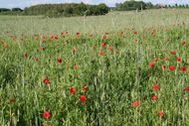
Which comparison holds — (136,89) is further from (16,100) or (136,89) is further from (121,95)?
(16,100)

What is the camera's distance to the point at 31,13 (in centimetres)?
3838

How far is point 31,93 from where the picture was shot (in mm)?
3830

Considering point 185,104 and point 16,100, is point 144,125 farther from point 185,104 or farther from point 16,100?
point 16,100

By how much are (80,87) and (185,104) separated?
107cm

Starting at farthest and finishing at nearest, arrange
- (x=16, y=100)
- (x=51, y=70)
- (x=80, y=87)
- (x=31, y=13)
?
(x=31, y=13) → (x=51, y=70) → (x=80, y=87) → (x=16, y=100)

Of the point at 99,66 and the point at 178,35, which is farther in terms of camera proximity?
the point at 178,35

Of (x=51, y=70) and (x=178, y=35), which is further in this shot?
(x=178, y=35)

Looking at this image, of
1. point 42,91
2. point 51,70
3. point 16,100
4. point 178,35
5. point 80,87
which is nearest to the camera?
point 16,100

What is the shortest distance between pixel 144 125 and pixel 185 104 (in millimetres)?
662

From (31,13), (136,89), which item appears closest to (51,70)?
(136,89)

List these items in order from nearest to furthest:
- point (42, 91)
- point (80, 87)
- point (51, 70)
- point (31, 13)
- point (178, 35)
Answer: point (42, 91)
point (80, 87)
point (51, 70)
point (178, 35)
point (31, 13)

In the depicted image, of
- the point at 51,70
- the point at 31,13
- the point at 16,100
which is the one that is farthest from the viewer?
the point at 31,13

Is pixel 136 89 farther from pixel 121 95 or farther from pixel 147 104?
pixel 147 104

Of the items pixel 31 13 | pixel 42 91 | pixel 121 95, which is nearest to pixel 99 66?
pixel 121 95
